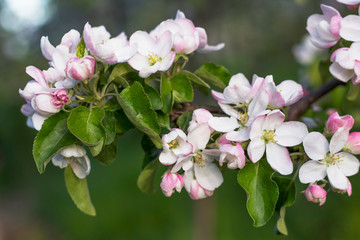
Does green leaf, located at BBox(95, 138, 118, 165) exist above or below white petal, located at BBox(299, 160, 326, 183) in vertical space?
above

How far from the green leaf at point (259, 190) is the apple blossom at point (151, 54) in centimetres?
32

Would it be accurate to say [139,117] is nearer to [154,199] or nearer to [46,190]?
[154,199]

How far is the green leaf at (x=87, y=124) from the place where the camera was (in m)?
0.91

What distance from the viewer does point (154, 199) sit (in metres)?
4.81

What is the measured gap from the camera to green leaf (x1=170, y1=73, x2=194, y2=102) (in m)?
1.03

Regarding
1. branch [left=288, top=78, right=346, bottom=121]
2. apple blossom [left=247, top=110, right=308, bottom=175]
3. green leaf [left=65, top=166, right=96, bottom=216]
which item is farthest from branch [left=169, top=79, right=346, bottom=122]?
green leaf [left=65, top=166, right=96, bottom=216]

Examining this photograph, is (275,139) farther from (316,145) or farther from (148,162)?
(148,162)

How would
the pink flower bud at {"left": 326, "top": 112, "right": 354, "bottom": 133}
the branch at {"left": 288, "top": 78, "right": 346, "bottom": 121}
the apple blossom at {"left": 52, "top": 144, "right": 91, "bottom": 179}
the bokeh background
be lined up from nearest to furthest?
the pink flower bud at {"left": 326, "top": 112, "right": 354, "bottom": 133} → the apple blossom at {"left": 52, "top": 144, "right": 91, "bottom": 179} → the branch at {"left": 288, "top": 78, "right": 346, "bottom": 121} → the bokeh background

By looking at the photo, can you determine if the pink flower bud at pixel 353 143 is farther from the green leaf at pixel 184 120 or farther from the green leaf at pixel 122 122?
the green leaf at pixel 122 122

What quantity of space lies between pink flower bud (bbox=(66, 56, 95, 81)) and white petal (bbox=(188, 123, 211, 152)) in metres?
0.27

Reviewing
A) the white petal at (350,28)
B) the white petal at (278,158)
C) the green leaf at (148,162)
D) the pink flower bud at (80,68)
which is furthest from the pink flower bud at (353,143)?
the pink flower bud at (80,68)

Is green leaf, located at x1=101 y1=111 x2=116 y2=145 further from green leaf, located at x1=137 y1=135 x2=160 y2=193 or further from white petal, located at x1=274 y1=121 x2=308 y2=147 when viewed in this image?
white petal, located at x1=274 y1=121 x2=308 y2=147

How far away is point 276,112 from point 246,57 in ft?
16.6

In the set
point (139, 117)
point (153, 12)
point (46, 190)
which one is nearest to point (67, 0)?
point (153, 12)
